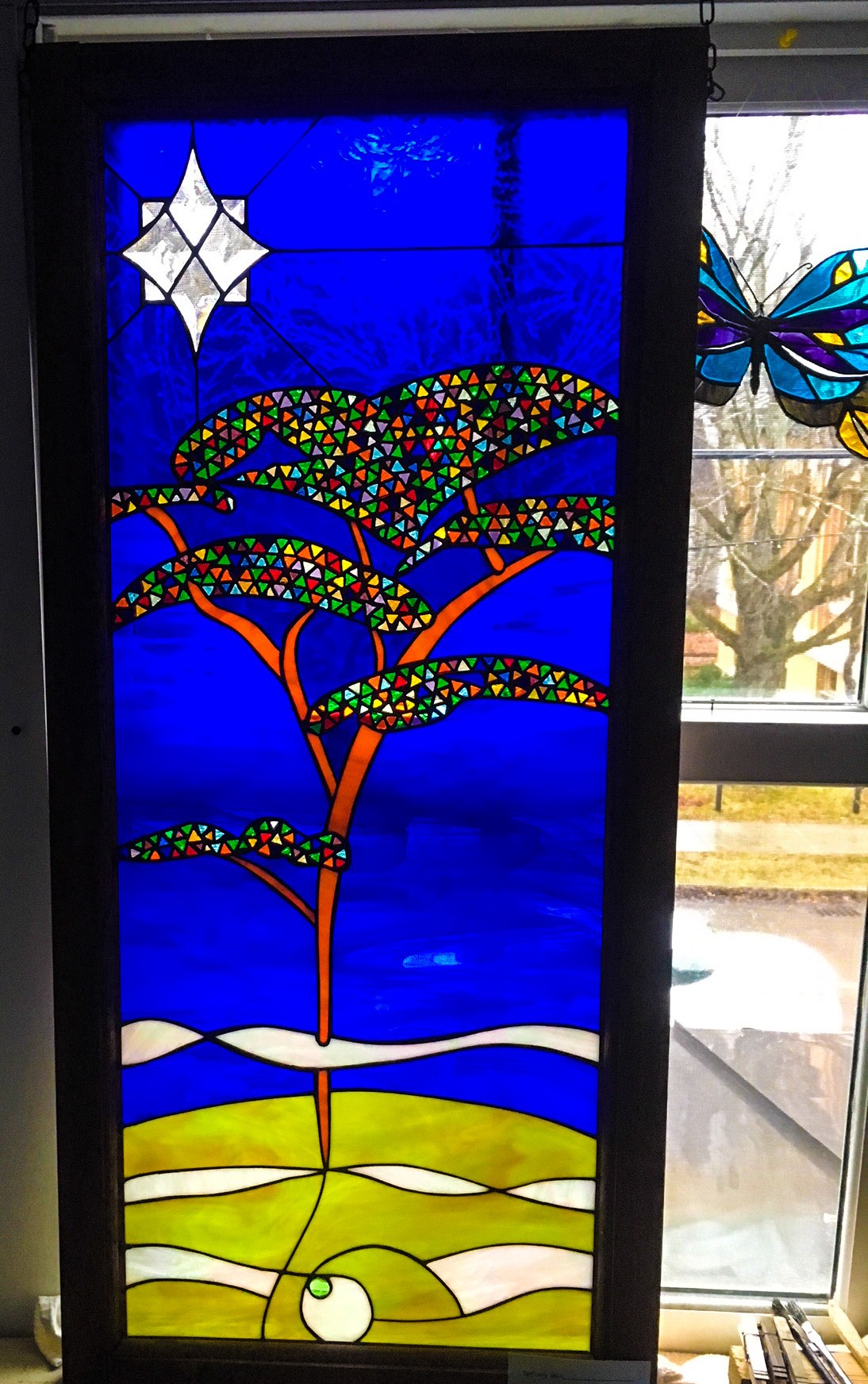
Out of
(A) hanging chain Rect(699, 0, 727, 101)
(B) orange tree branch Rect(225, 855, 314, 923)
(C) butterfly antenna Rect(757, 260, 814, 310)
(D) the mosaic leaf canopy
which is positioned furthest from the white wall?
(C) butterfly antenna Rect(757, 260, 814, 310)

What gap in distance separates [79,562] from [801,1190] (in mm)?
1214

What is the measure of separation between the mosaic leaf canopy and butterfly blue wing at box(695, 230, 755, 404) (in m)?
0.15

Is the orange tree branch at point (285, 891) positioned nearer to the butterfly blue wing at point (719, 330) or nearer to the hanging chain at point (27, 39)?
the butterfly blue wing at point (719, 330)

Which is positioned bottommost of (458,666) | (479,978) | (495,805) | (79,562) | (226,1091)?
(226,1091)

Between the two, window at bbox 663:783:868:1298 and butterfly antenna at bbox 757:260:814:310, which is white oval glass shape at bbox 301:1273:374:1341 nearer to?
window at bbox 663:783:868:1298

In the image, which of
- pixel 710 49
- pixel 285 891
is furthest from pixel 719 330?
pixel 285 891

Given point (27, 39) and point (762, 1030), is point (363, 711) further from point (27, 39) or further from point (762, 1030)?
point (27, 39)

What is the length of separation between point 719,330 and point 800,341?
0.10 metres

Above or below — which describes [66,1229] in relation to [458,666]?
below

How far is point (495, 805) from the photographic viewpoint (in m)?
1.11

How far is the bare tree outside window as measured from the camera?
112 centimetres

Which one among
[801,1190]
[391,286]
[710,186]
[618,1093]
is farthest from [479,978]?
[710,186]

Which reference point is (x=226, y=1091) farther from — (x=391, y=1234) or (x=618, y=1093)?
(x=618, y=1093)

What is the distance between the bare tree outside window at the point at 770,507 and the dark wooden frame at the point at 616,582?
156 millimetres
